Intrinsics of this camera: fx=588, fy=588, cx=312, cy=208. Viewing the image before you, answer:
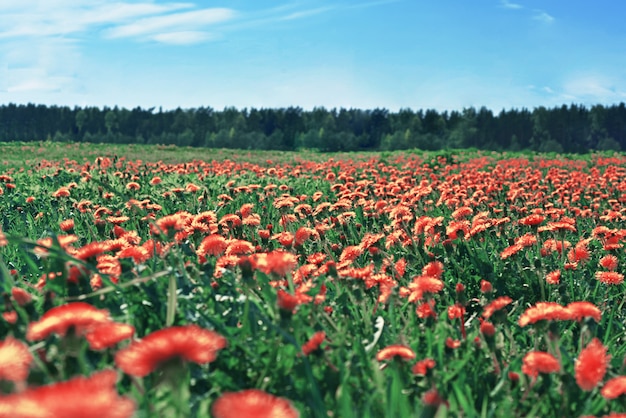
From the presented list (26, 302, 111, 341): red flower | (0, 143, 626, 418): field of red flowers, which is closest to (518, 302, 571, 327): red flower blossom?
(0, 143, 626, 418): field of red flowers

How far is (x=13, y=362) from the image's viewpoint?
0.93 metres

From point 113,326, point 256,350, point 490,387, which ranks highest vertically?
point 113,326

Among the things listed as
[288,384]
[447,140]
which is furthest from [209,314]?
[447,140]

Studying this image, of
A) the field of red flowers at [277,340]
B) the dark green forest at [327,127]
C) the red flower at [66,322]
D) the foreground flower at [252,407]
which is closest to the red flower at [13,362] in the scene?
the field of red flowers at [277,340]

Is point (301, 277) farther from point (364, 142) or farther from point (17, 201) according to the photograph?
point (364, 142)

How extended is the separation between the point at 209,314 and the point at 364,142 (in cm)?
7716

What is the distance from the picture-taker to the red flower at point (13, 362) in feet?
3.03

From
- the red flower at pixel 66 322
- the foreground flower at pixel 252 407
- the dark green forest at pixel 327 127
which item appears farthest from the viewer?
the dark green forest at pixel 327 127

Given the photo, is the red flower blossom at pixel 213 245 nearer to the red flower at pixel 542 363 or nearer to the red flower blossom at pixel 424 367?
the red flower blossom at pixel 424 367

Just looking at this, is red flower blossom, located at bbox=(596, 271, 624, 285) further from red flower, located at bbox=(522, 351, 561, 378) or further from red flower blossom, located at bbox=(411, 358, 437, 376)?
red flower blossom, located at bbox=(411, 358, 437, 376)

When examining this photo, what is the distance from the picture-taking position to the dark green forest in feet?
238

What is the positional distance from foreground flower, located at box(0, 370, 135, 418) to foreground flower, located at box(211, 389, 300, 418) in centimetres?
14

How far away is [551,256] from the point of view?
3553mm

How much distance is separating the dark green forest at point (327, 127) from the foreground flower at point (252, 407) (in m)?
67.6
